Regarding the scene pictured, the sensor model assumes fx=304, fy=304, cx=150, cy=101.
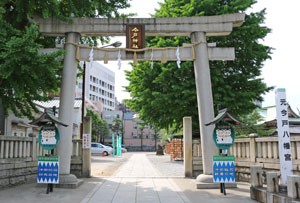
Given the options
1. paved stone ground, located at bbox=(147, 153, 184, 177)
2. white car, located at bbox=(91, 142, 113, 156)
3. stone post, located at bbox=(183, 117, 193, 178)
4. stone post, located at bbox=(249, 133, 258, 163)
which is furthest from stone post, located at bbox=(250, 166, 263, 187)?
white car, located at bbox=(91, 142, 113, 156)

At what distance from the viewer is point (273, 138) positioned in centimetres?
1063

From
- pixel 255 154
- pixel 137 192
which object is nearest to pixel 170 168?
pixel 255 154

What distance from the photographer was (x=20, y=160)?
38.7ft

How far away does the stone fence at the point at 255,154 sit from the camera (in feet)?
31.2

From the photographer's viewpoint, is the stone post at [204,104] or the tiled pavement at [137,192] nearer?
the tiled pavement at [137,192]

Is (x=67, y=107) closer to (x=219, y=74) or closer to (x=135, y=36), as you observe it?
(x=135, y=36)

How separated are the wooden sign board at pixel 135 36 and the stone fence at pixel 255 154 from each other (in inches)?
226

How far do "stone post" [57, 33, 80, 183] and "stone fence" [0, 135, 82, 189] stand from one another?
1756 millimetres

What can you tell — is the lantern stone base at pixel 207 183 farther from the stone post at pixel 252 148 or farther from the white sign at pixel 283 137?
the white sign at pixel 283 137

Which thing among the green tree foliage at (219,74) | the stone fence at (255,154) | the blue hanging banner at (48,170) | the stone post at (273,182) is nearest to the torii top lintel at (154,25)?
the stone fence at (255,154)

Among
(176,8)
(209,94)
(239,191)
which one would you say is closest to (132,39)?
(209,94)

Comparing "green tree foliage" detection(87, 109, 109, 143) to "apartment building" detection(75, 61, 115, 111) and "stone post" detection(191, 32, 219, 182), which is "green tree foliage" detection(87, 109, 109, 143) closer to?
"apartment building" detection(75, 61, 115, 111)

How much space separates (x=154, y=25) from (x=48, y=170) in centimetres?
658

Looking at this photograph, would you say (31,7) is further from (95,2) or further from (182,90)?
(182,90)
